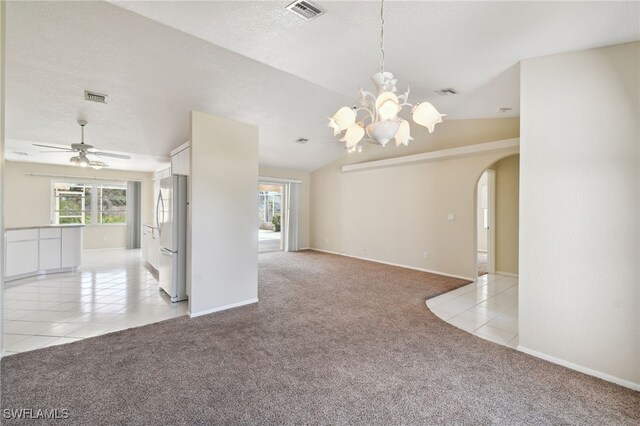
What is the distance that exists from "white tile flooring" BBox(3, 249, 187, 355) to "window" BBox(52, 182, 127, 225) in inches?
135

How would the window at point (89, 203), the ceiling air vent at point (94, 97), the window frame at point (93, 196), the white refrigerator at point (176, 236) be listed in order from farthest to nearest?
the window at point (89, 203), the window frame at point (93, 196), the white refrigerator at point (176, 236), the ceiling air vent at point (94, 97)

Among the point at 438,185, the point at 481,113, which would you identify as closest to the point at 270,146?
the point at 438,185

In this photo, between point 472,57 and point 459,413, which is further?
point 472,57

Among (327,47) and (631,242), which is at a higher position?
(327,47)

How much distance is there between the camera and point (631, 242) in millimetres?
2088

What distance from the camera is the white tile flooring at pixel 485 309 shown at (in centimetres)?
301

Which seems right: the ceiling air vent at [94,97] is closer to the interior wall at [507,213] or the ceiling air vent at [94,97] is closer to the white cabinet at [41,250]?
the white cabinet at [41,250]

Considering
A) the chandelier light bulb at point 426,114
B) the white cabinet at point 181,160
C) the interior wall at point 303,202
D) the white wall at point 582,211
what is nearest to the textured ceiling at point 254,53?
the white wall at point 582,211

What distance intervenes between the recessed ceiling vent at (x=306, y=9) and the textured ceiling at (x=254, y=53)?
6 cm

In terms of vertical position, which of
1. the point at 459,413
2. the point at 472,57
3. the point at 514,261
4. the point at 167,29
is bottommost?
the point at 459,413

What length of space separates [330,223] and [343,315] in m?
4.85

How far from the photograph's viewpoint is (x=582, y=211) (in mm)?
2279

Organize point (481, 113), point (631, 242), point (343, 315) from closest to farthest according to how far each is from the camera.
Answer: point (631, 242) → point (343, 315) → point (481, 113)

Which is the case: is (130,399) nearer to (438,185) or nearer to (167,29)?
(167,29)
